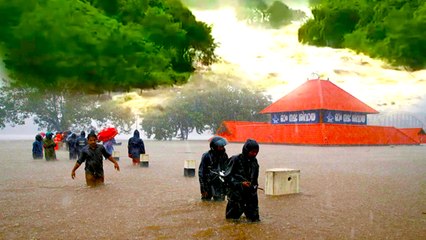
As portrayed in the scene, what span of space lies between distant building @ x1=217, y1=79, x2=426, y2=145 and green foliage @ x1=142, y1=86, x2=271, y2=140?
9662 millimetres

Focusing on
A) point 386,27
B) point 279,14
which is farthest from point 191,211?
point 279,14

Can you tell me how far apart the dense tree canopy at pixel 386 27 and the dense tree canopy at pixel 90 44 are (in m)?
6.38

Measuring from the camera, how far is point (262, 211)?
7.50m

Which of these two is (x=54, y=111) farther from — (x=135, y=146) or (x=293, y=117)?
(x=135, y=146)

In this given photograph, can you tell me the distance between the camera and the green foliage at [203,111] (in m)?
55.0

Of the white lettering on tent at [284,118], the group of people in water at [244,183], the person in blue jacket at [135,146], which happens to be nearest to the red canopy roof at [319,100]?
the white lettering on tent at [284,118]

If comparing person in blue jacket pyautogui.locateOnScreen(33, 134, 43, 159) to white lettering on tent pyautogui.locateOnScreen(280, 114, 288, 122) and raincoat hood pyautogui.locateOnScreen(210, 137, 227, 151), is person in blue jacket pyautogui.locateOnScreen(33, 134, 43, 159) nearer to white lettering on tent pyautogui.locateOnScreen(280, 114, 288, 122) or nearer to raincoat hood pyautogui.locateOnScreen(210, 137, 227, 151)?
raincoat hood pyautogui.locateOnScreen(210, 137, 227, 151)

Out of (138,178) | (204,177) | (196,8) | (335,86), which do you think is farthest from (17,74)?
(335,86)

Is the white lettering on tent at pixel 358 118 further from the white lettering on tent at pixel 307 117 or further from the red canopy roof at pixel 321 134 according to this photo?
the white lettering on tent at pixel 307 117

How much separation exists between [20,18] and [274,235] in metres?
7.77

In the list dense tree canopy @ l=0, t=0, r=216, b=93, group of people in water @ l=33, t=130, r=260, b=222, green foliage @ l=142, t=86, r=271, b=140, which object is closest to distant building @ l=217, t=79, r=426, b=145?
green foliage @ l=142, t=86, r=271, b=140

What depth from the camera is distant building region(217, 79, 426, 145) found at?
3719 centimetres

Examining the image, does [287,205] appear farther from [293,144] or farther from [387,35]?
[293,144]

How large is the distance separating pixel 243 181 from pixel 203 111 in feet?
162
